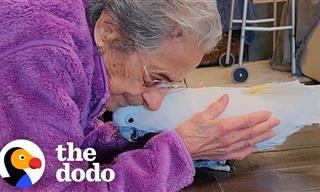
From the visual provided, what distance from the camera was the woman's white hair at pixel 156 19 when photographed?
0.84 m

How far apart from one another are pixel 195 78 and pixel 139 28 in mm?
1834

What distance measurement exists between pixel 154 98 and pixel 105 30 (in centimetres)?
18

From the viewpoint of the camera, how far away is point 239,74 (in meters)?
2.62

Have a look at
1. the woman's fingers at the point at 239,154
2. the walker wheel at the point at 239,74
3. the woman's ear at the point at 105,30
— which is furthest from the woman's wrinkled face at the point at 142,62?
the walker wheel at the point at 239,74

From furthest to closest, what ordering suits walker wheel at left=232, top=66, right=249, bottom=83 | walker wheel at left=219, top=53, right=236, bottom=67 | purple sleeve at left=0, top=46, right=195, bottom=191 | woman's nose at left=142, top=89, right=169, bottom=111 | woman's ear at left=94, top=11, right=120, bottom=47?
walker wheel at left=219, top=53, right=236, bottom=67
walker wheel at left=232, top=66, right=249, bottom=83
woman's nose at left=142, top=89, right=169, bottom=111
woman's ear at left=94, top=11, right=120, bottom=47
purple sleeve at left=0, top=46, right=195, bottom=191

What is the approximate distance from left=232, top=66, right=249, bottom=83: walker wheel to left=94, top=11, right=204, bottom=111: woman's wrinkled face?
1.65 m

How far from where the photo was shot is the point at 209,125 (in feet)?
3.19

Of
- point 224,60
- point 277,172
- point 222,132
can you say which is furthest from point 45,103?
point 224,60

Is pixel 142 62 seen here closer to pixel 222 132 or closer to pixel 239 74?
pixel 222 132

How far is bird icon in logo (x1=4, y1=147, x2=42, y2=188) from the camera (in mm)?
792

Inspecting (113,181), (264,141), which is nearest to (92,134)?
(113,181)

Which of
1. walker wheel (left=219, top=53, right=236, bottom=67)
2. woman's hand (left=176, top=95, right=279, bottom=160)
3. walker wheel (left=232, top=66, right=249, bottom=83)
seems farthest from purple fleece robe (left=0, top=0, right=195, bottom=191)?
walker wheel (left=219, top=53, right=236, bottom=67)

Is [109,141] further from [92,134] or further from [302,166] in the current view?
[302,166]

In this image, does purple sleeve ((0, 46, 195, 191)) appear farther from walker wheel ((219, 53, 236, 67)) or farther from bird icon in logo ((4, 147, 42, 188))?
walker wheel ((219, 53, 236, 67))
